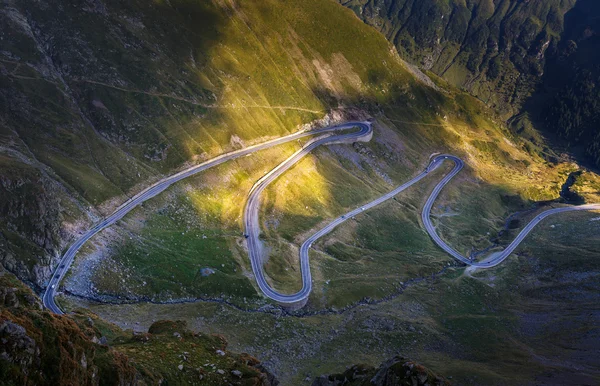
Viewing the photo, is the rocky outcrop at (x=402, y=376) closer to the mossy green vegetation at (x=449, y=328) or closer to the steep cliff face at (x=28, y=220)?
the mossy green vegetation at (x=449, y=328)

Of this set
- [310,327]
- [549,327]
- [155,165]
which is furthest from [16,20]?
[549,327]

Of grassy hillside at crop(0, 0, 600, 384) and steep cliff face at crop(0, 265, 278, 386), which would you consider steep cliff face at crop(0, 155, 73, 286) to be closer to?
grassy hillside at crop(0, 0, 600, 384)

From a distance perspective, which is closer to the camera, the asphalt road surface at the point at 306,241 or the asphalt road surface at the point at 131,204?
the asphalt road surface at the point at 131,204

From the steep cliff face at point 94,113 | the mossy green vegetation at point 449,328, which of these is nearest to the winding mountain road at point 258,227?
the steep cliff face at point 94,113

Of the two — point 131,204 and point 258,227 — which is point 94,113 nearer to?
point 131,204

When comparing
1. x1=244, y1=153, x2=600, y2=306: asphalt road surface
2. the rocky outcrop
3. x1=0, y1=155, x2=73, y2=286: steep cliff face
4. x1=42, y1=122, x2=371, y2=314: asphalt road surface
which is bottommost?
x1=244, y1=153, x2=600, y2=306: asphalt road surface

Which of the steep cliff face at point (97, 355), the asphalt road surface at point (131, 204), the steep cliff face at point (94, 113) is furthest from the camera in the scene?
the steep cliff face at point (94, 113)

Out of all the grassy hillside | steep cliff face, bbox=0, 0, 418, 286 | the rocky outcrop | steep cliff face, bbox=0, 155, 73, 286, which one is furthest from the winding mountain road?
the rocky outcrop

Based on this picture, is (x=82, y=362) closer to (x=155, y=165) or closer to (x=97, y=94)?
(x=155, y=165)

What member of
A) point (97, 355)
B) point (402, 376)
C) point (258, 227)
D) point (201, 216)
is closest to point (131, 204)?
point (201, 216)
